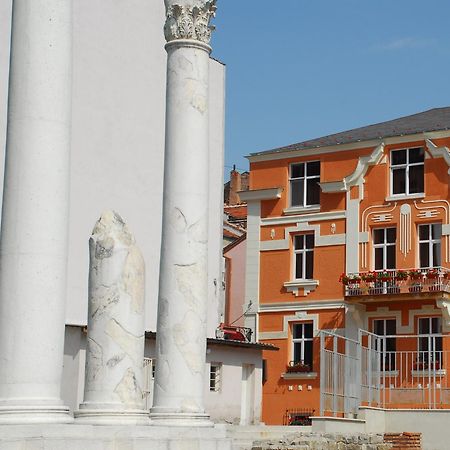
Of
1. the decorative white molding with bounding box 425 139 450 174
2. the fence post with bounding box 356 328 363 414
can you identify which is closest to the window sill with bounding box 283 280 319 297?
the decorative white molding with bounding box 425 139 450 174

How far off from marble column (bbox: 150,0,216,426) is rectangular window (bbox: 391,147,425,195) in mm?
26412

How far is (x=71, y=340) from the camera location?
3281 cm

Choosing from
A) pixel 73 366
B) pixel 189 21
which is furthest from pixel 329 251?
pixel 189 21

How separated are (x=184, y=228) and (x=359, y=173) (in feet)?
92.0

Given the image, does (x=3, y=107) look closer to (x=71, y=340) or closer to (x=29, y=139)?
(x=71, y=340)

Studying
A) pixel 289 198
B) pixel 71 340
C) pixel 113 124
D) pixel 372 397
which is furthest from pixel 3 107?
pixel 289 198

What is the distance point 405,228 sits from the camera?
45.1m

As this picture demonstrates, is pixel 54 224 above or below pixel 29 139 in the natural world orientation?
below

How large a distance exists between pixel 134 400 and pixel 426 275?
28.1 meters

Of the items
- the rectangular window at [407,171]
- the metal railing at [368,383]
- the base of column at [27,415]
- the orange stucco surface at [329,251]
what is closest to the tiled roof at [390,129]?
the orange stucco surface at [329,251]

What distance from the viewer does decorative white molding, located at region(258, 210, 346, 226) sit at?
47188 mm

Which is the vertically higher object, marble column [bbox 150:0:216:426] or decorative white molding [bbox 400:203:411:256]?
decorative white molding [bbox 400:203:411:256]

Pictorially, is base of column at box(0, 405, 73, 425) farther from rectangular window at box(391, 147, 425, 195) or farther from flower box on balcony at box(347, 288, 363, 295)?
rectangular window at box(391, 147, 425, 195)

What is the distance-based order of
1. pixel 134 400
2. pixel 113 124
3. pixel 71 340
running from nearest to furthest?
pixel 134 400 → pixel 71 340 → pixel 113 124
